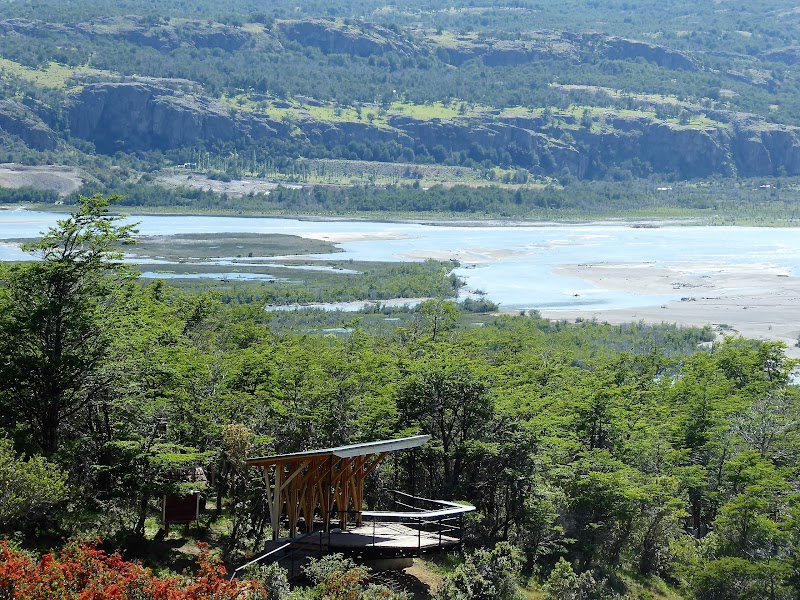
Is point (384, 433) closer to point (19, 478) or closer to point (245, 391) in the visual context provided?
point (245, 391)

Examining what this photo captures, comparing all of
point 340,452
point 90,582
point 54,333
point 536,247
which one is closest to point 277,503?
point 340,452

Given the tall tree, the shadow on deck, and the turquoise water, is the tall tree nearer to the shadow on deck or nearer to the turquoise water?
the shadow on deck

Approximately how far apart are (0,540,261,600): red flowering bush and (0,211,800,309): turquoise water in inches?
3238

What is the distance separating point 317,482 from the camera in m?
25.4

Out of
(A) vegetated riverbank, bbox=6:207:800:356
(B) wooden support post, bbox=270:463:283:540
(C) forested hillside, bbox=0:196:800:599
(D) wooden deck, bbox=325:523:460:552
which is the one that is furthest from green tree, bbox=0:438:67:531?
(A) vegetated riverbank, bbox=6:207:800:356

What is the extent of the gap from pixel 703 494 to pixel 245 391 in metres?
15.2

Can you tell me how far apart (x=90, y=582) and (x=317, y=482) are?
312 inches

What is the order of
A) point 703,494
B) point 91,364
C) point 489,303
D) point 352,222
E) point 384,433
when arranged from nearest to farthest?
point 91,364
point 384,433
point 703,494
point 489,303
point 352,222

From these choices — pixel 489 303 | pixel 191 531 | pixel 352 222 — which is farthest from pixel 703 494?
pixel 352 222

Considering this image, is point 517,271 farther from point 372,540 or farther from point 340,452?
point 340,452

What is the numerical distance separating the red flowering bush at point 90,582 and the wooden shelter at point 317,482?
567 cm

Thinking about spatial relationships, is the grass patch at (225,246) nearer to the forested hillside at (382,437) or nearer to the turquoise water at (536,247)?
the turquoise water at (536,247)

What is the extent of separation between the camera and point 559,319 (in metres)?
92.2

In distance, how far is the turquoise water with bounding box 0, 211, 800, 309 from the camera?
11125cm
